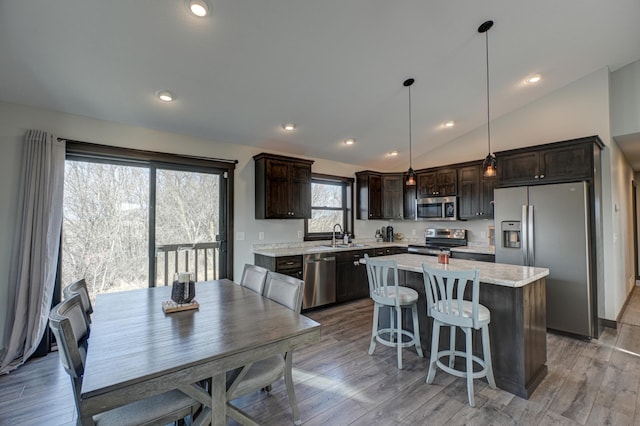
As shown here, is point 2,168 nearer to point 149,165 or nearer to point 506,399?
point 149,165

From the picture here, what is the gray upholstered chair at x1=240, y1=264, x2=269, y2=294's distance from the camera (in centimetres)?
246

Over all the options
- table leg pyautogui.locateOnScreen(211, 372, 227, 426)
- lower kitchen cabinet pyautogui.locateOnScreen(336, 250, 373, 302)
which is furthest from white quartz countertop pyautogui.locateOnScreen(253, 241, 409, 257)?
table leg pyautogui.locateOnScreen(211, 372, 227, 426)

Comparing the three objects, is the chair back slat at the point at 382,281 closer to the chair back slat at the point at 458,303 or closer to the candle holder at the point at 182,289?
the chair back slat at the point at 458,303

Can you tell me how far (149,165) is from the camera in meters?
3.57

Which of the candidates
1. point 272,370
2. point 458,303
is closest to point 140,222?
point 272,370

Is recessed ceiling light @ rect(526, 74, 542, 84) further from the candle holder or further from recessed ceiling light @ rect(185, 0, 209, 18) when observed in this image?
the candle holder

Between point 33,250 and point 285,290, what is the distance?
8.65ft

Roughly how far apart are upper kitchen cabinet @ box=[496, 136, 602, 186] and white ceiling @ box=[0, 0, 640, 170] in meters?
0.95

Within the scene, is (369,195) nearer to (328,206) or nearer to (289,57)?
(328,206)

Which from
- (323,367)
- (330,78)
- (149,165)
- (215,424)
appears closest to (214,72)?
(330,78)

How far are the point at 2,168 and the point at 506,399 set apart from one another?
4.97 metres

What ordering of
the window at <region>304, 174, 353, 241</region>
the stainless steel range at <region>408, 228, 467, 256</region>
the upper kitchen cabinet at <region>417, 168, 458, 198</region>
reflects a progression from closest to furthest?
the stainless steel range at <region>408, 228, 467, 256</region>
the upper kitchen cabinet at <region>417, 168, 458, 198</region>
the window at <region>304, 174, 353, 241</region>

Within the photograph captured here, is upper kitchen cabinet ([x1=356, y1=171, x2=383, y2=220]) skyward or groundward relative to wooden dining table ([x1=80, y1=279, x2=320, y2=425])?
skyward

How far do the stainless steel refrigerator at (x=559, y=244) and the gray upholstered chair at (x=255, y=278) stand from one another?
330cm
